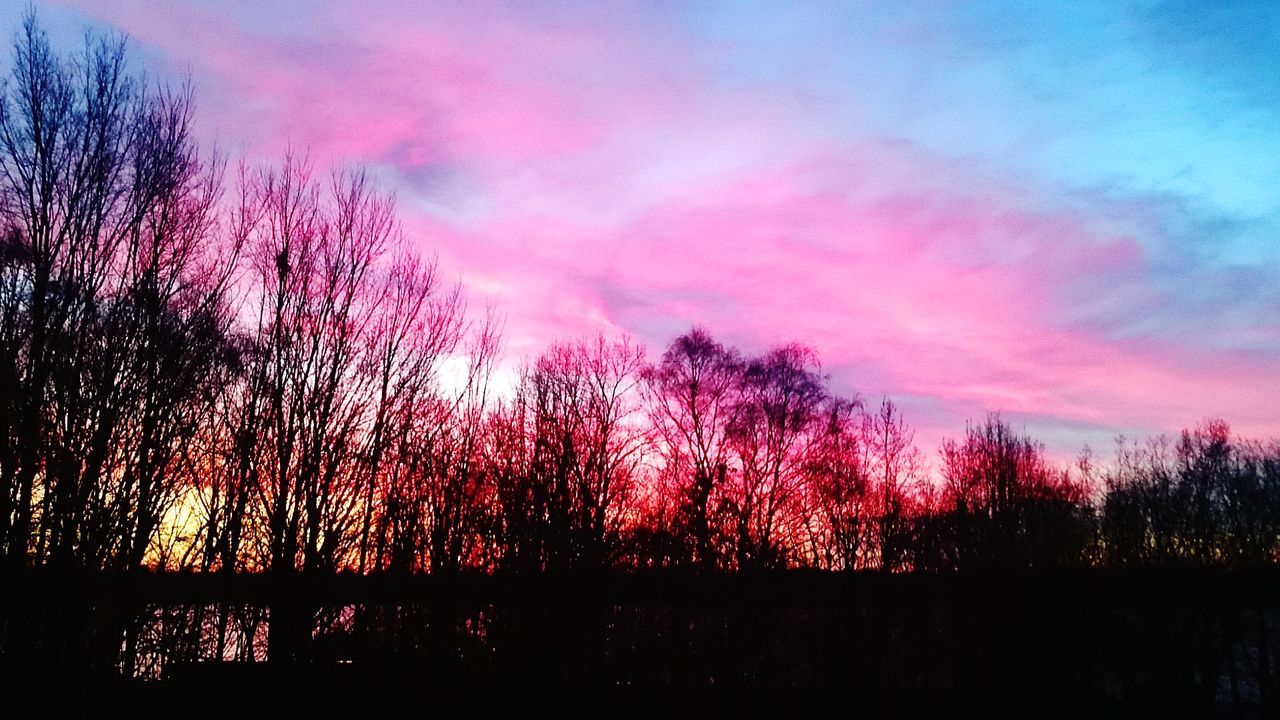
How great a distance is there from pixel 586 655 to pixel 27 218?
7.51 m

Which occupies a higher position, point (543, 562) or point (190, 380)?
point (190, 380)

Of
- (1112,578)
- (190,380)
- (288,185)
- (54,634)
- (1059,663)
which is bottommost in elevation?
(1059,663)

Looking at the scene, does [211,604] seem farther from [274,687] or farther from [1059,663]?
[1059,663]

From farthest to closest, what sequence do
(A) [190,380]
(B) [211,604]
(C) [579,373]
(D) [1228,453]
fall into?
(D) [1228,453]
(C) [579,373]
(A) [190,380]
(B) [211,604]

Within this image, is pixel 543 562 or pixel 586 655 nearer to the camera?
pixel 586 655

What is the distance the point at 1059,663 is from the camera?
866cm

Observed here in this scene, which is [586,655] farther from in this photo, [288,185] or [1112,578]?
[288,185]

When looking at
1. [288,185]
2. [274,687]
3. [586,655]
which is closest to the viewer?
[274,687]

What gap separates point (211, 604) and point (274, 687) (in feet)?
3.00

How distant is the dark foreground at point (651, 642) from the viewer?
571cm

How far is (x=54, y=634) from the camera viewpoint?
543 centimetres

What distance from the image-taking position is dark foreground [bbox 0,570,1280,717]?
18.7 feet

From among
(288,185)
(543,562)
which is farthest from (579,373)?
(543,562)

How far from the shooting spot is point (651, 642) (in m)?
7.41
